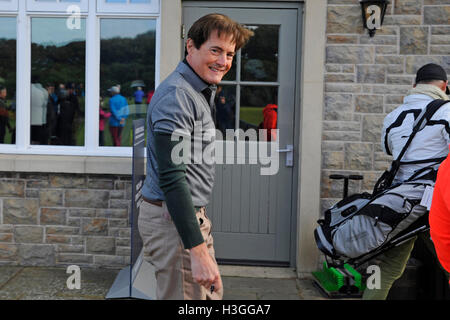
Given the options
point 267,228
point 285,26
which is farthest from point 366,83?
point 267,228

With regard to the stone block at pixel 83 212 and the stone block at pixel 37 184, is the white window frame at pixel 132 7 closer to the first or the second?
the stone block at pixel 37 184

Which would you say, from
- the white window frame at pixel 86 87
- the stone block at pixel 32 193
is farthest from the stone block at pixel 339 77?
the stone block at pixel 32 193

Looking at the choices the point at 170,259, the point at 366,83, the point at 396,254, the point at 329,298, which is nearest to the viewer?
the point at 170,259

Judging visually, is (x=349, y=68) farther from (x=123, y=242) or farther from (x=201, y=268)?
(x=201, y=268)

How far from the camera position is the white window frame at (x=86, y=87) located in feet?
17.8

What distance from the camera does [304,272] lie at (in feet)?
17.6

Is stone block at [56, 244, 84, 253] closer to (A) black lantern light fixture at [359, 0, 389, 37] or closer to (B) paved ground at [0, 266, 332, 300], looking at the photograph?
(B) paved ground at [0, 266, 332, 300]

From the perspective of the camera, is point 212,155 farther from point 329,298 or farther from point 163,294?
point 329,298

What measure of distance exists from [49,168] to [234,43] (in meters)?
3.44

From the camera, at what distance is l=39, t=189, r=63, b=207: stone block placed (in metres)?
5.41

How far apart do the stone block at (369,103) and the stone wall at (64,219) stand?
2.30 meters

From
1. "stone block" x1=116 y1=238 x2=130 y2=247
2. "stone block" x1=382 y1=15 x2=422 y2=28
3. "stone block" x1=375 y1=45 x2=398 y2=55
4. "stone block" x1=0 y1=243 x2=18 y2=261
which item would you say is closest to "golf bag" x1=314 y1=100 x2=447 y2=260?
"stone block" x1=375 y1=45 x2=398 y2=55

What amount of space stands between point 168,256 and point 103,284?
9.67 feet

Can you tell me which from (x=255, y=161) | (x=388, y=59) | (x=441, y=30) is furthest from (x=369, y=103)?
(x=255, y=161)
